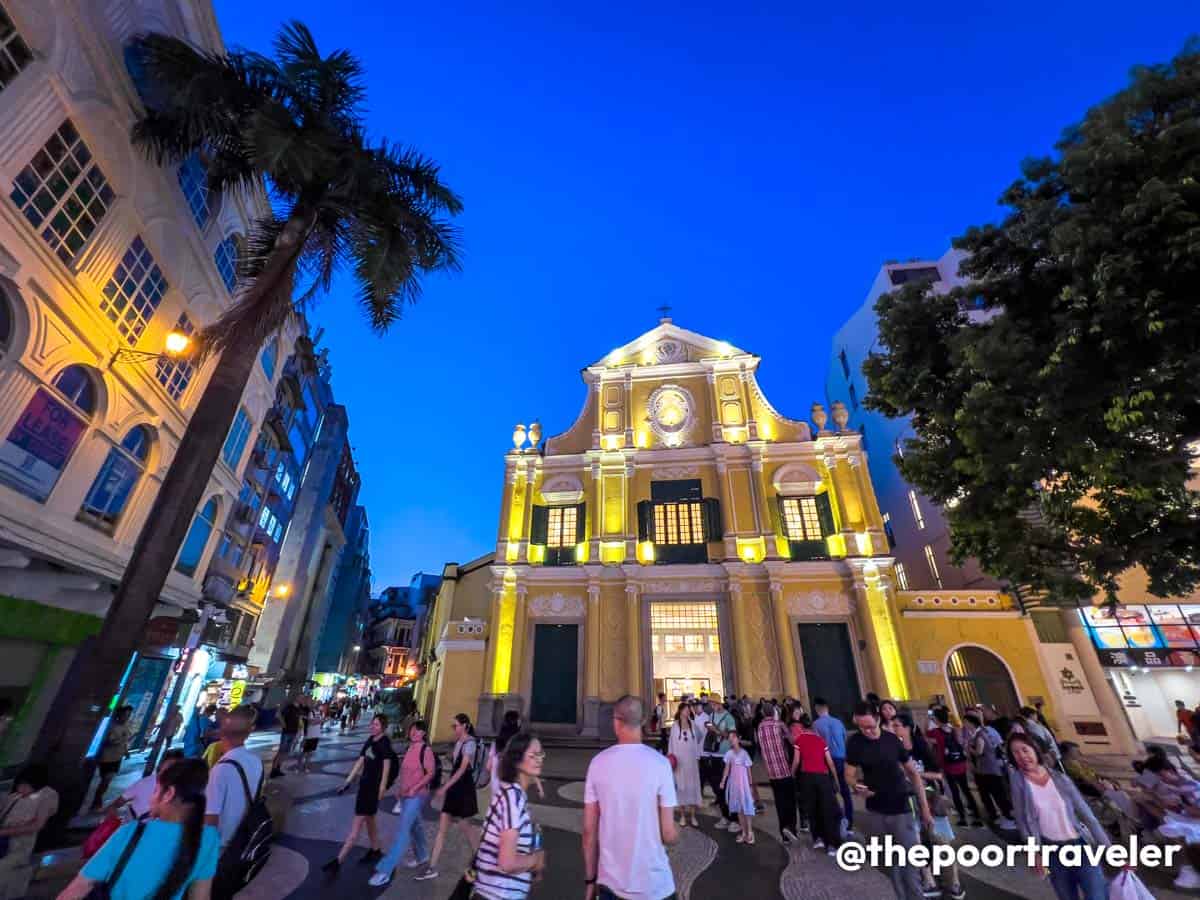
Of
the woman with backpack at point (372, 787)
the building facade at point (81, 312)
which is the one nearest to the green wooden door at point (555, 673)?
the building facade at point (81, 312)

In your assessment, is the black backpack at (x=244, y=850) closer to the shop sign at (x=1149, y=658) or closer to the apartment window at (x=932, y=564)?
the shop sign at (x=1149, y=658)

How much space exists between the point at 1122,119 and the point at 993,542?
685cm

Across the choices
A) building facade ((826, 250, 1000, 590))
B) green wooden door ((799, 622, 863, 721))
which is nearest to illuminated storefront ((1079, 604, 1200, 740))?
building facade ((826, 250, 1000, 590))

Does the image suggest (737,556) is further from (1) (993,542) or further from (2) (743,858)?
(2) (743,858)

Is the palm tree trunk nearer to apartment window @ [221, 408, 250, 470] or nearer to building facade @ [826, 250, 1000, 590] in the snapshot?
apartment window @ [221, 408, 250, 470]

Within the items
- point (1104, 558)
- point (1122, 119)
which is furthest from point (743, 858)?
point (1122, 119)

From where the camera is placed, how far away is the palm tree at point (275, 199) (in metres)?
7.40

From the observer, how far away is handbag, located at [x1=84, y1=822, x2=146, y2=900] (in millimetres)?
2387

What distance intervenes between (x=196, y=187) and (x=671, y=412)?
16.6m

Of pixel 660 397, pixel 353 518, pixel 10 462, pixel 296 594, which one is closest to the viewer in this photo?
pixel 10 462

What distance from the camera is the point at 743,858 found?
625 centimetres

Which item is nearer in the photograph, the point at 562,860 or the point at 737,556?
the point at 562,860

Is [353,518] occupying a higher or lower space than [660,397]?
higher

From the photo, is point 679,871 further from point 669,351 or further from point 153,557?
point 669,351
